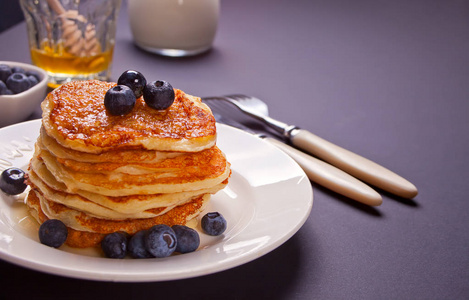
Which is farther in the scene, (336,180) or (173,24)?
(173,24)

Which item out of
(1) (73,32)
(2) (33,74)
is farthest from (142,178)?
(1) (73,32)

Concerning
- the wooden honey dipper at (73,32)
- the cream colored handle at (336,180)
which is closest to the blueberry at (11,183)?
the cream colored handle at (336,180)

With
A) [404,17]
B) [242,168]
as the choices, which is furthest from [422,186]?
[404,17]

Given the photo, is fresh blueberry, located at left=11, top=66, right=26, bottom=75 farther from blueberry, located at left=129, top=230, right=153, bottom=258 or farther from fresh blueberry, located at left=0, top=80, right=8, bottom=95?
blueberry, located at left=129, top=230, right=153, bottom=258

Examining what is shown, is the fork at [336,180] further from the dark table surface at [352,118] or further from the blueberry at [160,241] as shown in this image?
the blueberry at [160,241]

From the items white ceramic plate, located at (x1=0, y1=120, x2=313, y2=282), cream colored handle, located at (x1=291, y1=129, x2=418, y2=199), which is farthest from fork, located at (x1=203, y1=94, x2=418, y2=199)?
white ceramic plate, located at (x1=0, y1=120, x2=313, y2=282)

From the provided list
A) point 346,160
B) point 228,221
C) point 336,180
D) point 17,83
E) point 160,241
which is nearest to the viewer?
point 160,241

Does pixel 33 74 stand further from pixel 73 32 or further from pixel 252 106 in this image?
pixel 252 106
